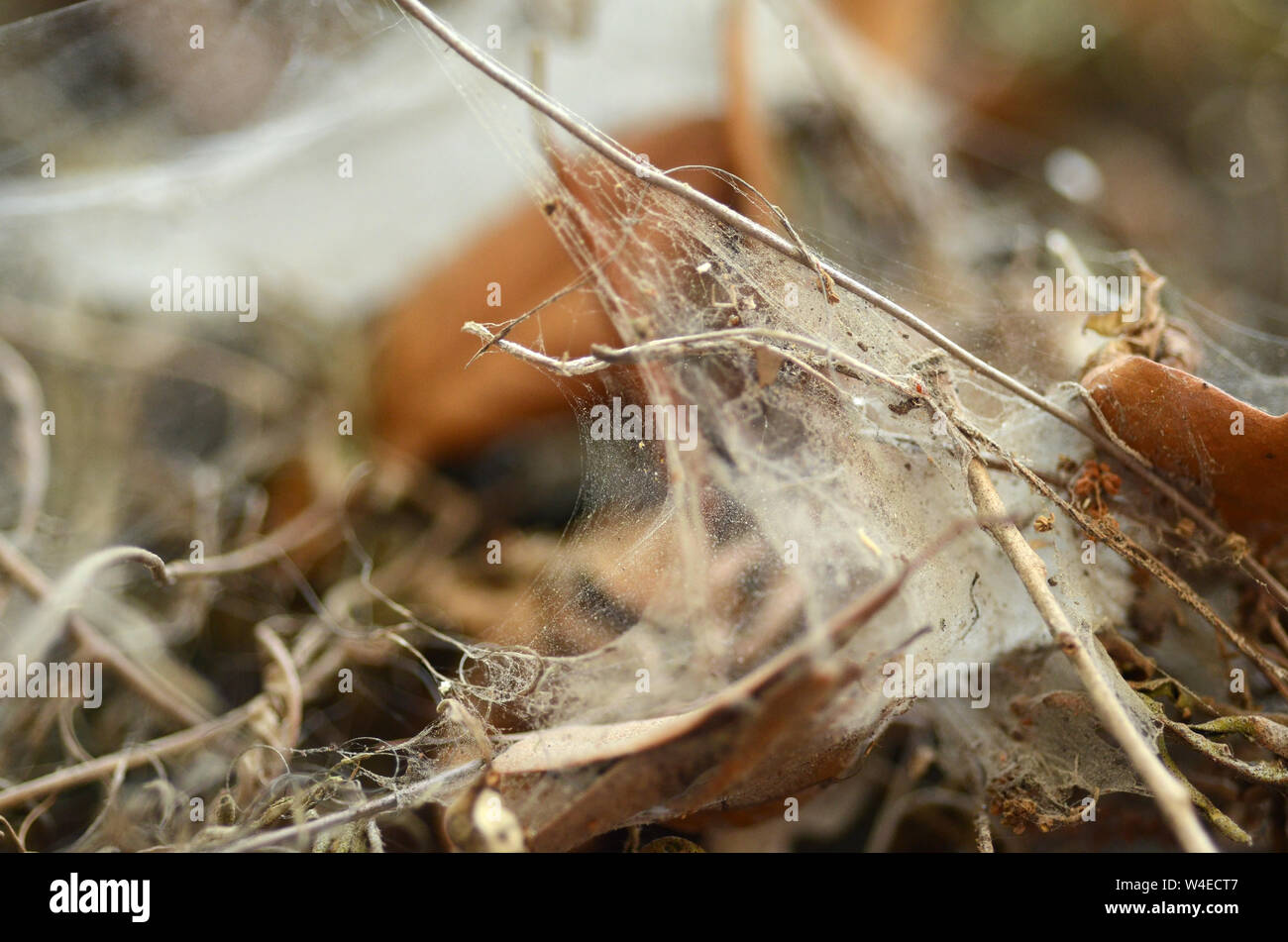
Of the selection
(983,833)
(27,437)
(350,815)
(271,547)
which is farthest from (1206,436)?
(27,437)

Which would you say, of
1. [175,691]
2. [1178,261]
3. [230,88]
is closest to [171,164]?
[230,88]

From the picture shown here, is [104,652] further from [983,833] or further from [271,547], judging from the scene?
[983,833]

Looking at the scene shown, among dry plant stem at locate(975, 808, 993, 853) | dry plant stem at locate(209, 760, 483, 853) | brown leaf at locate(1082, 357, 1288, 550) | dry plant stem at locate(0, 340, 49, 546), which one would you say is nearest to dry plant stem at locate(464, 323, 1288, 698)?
brown leaf at locate(1082, 357, 1288, 550)

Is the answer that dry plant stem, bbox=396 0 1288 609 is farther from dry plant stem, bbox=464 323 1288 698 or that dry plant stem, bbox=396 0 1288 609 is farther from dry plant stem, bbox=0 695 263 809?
dry plant stem, bbox=0 695 263 809

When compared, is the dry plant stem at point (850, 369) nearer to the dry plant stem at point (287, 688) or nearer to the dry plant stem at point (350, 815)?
the dry plant stem at point (350, 815)

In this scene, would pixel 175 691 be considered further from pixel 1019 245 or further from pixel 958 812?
pixel 1019 245

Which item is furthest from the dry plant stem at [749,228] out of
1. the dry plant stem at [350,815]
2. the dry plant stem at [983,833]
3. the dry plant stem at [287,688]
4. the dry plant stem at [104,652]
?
the dry plant stem at [104,652]
